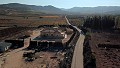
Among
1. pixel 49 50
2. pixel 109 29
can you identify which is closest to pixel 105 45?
pixel 49 50

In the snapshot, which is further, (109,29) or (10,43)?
(109,29)

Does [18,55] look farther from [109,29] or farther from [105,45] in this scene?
[109,29]

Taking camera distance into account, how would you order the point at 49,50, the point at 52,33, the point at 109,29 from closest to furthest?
the point at 49,50 → the point at 52,33 → the point at 109,29

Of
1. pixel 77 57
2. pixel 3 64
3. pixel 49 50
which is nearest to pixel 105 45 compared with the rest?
pixel 49 50

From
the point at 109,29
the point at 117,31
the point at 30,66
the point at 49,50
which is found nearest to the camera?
the point at 30,66

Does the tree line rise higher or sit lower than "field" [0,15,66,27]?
higher

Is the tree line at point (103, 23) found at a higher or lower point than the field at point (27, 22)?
higher

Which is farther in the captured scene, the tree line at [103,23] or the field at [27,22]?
the field at [27,22]

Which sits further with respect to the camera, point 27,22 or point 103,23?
point 27,22

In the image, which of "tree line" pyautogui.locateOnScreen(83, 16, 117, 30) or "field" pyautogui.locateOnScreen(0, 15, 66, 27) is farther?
"field" pyautogui.locateOnScreen(0, 15, 66, 27)

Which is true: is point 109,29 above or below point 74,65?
below

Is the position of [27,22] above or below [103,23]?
below
